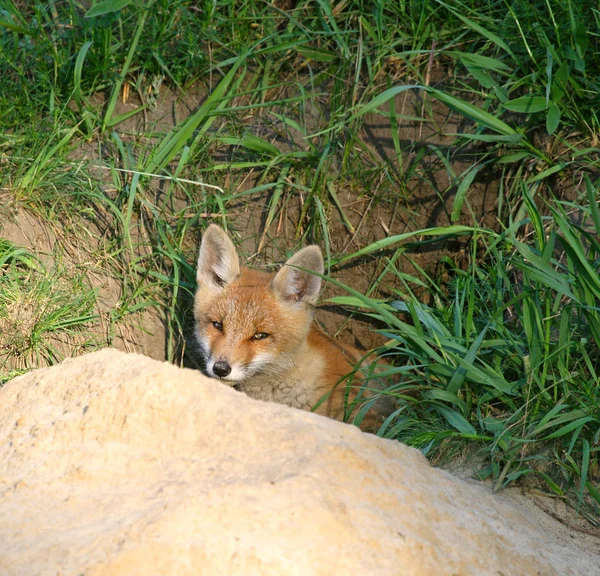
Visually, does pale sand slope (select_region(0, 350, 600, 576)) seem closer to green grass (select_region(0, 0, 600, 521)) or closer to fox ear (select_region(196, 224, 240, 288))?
green grass (select_region(0, 0, 600, 521))

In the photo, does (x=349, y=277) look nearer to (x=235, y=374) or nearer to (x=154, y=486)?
(x=235, y=374)

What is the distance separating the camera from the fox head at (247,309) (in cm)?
439

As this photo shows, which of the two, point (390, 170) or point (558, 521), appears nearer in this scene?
point (558, 521)

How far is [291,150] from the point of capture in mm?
5344

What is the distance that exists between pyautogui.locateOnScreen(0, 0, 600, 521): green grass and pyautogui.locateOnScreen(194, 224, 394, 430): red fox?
248 mm

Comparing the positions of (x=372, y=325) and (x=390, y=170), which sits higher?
(x=390, y=170)

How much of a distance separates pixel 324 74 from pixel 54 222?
2.27 m

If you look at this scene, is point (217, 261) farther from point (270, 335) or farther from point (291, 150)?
point (291, 150)

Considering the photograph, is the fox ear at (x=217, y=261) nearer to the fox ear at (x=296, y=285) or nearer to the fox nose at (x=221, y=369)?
the fox ear at (x=296, y=285)

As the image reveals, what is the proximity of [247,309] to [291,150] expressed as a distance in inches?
56.0

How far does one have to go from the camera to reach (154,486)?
207 centimetres

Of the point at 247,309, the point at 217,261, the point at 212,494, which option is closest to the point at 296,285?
the point at 247,309

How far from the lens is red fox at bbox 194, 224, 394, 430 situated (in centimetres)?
434

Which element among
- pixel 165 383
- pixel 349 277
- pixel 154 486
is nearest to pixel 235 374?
pixel 349 277
